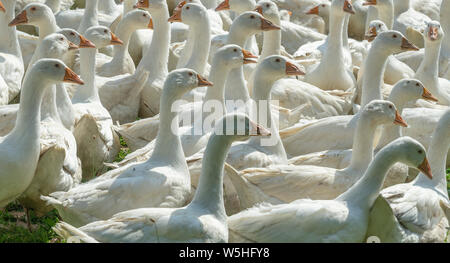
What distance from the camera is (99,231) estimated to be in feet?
21.6

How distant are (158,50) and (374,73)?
8.63 feet

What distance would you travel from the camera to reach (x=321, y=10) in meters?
13.4

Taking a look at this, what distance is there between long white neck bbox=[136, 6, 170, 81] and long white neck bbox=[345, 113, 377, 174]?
3.30 meters

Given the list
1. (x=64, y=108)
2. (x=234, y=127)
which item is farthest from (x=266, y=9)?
(x=234, y=127)

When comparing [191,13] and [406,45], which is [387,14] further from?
[191,13]

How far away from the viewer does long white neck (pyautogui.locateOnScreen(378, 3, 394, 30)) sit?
1217 cm

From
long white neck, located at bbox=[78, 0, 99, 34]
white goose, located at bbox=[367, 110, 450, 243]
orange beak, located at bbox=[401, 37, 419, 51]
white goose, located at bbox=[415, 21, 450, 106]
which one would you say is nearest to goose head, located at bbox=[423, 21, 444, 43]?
white goose, located at bbox=[415, 21, 450, 106]

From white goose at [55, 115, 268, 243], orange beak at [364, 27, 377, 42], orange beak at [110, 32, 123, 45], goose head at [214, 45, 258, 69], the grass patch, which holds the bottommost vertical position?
the grass patch

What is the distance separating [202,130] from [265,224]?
7.17 ft

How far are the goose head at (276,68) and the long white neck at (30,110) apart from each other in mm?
1992

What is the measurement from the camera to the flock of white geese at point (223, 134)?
690 centimetres

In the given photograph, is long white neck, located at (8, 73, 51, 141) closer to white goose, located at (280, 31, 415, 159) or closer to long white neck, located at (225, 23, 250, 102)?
long white neck, located at (225, 23, 250, 102)

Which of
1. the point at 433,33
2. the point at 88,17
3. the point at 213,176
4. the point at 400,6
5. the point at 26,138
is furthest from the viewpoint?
the point at 400,6

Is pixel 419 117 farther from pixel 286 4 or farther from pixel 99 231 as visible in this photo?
pixel 286 4
